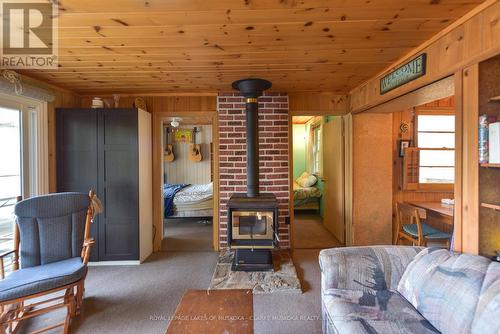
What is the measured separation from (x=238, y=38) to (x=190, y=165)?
16.9 ft

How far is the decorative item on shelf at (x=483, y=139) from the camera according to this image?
1525 millimetres

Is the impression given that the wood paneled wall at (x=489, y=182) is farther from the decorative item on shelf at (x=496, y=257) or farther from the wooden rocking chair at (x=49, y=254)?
the wooden rocking chair at (x=49, y=254)

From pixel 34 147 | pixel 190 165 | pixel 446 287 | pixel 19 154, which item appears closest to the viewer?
pixel 446 287

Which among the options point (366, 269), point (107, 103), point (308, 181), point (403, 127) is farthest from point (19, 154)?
point (308, 181)

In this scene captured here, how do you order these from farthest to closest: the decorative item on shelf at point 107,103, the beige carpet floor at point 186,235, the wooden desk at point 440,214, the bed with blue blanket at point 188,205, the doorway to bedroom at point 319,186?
the bed with blue blanket at point 188,205
the doorway to bedroom at point 319,186
the beige carpet floor at point 186,235
the decorative item on shelf at point 107,103
the wooden desk at point 440,214

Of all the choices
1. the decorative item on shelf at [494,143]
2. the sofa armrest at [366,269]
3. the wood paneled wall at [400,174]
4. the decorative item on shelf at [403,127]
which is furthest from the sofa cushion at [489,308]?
the decorative item on shelf at [403,127]

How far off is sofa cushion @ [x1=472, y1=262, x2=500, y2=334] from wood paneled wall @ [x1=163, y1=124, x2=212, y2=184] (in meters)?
5.89

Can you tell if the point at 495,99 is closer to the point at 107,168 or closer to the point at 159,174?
the point at 159,174

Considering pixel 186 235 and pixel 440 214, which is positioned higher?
pixel 440 214

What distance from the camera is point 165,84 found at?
313 cm

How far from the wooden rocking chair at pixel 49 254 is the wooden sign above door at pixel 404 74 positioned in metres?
3.12

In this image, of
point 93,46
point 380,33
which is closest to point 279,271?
point 380,33

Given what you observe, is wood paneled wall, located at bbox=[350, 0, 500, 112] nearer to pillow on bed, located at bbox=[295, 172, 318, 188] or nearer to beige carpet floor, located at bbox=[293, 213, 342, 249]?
beige carpet floor, located at bbox=[293, 213, 342, 249]

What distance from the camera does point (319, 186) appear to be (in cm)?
563
